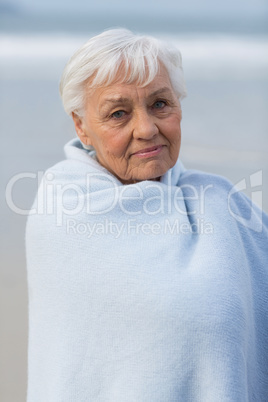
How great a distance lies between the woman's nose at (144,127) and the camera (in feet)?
4.19

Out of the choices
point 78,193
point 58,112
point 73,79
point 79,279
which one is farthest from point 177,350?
point 58,112

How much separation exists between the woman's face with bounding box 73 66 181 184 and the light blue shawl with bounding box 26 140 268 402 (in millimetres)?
46

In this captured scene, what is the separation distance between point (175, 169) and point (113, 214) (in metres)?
0.27

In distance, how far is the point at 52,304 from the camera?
1268 millimetres

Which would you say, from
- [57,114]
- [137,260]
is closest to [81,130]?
[137,260]

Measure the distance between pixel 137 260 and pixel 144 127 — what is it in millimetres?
320

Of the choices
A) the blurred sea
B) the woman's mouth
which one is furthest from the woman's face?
the blurred sea

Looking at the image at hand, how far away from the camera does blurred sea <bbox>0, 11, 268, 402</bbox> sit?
2162 millimetres

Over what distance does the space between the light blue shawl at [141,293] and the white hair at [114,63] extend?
195 mm

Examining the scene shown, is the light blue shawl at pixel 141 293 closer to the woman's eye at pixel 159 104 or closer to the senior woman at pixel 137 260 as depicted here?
the senior woman at pixel 137 260

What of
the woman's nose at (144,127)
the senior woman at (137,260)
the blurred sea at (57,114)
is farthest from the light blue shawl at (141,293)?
the blurred sea at (57,114)

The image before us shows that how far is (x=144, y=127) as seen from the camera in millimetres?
1277

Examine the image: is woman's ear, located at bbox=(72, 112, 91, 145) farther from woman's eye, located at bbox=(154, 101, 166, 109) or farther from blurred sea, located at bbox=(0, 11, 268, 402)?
blurred sea, located at bbox=(0, 11, 268, 402)

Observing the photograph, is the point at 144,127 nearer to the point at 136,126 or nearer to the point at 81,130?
the point at 136,126
